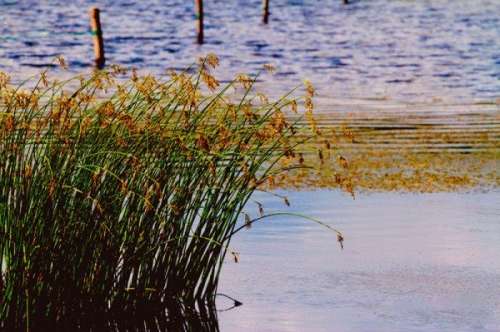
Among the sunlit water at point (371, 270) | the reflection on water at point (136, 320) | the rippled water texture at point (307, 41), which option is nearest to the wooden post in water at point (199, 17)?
the rippled water texture at point (307, 41)

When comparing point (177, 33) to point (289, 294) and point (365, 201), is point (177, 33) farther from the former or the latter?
point (289, 294)

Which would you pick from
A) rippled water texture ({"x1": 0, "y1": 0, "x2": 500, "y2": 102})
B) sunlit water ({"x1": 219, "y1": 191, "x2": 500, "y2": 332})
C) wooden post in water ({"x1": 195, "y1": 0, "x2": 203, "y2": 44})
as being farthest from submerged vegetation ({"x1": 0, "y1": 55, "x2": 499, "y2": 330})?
wooden post in water ({"x1": 195, "y1": 0, "x2": 203, "y2": 44})

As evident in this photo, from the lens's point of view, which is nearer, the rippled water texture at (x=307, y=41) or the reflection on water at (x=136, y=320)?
the reflection on water at (x=136, y=320)

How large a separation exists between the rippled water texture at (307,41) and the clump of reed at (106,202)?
68.0ft

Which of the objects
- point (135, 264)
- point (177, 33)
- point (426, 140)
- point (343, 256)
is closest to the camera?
point (135, 264)

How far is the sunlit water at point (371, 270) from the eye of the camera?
934cm

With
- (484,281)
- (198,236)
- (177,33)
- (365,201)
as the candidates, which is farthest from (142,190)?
(177,33)

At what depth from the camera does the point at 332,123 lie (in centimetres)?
2281

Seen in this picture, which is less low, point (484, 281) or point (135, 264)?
point (135, 264)

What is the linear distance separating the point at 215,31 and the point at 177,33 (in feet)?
6.25

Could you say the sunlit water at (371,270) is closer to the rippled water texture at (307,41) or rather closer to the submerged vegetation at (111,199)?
the submerged vegetation at (111,199)

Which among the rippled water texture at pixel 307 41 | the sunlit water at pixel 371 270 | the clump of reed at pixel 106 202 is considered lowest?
the rippled water texture at pixel 307 41

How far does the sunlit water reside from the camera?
9344mm

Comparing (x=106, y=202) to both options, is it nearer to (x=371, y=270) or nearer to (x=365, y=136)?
(x=371, y=270)
